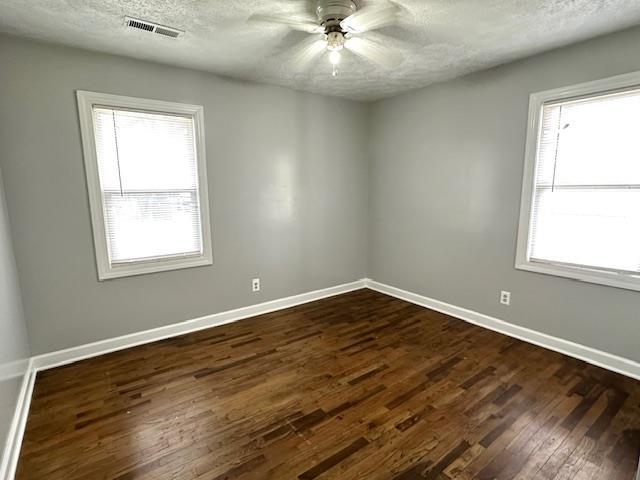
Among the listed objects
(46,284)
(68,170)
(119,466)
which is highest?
(68,170)

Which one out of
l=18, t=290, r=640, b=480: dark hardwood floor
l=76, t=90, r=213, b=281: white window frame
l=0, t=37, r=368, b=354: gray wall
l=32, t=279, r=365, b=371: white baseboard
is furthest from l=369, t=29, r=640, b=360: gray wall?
l=76, t=90, r=213, b=281: white window frame

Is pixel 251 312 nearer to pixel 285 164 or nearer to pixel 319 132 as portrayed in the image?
pixel 285 164

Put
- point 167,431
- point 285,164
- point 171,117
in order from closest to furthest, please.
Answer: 1. point 167,431
2. point 171,117
3. point 285,164

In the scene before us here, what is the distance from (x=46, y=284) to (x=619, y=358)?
4592 millimetres

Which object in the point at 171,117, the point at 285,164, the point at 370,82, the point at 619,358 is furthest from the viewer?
the point at 285,164

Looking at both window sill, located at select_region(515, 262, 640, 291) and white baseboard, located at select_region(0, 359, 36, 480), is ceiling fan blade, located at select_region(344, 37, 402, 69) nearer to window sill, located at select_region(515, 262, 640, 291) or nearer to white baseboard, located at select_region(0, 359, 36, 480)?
window sill, located at select_region(515, 262, 640, 291)

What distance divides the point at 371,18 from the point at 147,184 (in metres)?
2.30

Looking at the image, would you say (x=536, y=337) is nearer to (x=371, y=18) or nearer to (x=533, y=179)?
(x=533, y=179)

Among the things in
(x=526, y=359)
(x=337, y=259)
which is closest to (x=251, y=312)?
(x=337, y=259)

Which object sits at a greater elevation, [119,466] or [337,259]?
[337,259]

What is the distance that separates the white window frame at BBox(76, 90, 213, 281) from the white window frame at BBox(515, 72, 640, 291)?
9.96 ft

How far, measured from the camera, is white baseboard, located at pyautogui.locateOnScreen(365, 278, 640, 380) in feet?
8.16

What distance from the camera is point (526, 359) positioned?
2.70 meters

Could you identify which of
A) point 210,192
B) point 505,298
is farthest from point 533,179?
point 210,192
